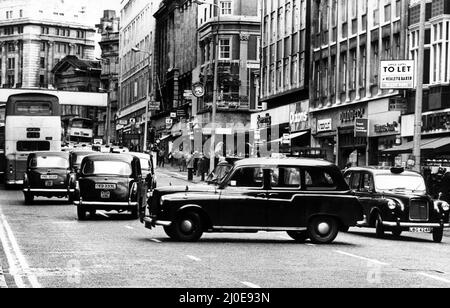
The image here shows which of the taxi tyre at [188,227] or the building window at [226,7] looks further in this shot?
the building window at [226,7]

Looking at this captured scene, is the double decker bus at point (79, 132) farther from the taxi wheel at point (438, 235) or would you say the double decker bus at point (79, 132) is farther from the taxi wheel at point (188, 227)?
the taxi wheel at point (188, 227)

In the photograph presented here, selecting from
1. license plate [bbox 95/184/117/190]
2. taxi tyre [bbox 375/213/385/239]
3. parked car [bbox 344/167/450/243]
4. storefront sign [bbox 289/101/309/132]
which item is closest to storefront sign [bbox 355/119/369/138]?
storefront sign [bbox 289/101/309/132]

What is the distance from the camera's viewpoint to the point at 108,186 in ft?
97.3

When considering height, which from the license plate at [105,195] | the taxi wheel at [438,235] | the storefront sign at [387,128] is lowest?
the taxi wheel at [438,235]

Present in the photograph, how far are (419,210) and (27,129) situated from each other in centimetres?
2648

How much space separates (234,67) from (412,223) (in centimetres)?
6720

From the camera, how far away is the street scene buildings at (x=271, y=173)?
667 inches

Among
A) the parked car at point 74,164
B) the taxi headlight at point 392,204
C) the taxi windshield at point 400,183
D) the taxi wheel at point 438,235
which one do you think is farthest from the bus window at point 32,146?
the taxi wheel at point 438,235

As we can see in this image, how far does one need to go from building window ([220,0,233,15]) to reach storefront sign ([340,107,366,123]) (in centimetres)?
3801

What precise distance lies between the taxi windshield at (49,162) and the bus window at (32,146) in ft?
32.1

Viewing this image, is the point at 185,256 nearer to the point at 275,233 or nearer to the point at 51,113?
the point at 275,233

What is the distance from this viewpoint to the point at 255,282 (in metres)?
13.9

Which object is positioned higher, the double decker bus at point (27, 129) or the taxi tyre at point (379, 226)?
the double decker bus at point (27, 129)

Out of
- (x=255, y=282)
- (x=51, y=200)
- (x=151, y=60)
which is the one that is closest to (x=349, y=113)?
(x=51, y=200)
